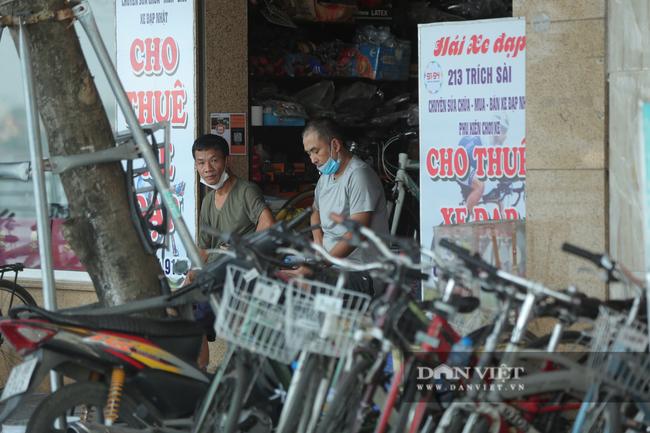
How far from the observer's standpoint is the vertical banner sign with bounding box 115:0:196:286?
6.01m

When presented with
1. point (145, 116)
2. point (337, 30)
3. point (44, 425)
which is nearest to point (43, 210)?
point (44, 425)

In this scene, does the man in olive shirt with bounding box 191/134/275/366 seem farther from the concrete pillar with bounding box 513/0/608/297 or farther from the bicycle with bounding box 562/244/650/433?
the bicycle with bounding box 562/244/650/433

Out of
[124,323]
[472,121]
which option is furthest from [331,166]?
[124,323]

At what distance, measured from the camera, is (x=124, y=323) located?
3.21 meters

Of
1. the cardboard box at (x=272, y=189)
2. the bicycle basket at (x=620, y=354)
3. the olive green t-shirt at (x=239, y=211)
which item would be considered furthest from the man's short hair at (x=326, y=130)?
the bicycle basket at (x=620, y=354)

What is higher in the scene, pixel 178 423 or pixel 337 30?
pixel 337 30

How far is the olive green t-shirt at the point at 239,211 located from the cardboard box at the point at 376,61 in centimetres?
277

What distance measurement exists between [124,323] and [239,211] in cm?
210

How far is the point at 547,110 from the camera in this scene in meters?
4.20

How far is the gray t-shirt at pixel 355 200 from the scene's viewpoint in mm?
4949

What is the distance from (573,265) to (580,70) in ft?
3.77

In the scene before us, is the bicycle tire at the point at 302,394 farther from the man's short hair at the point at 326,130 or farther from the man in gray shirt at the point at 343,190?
the man's short hair at the point at 326,130

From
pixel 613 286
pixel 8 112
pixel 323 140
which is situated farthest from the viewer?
pixel 8 112

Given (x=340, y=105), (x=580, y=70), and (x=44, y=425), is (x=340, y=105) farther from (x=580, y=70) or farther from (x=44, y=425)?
(x=44, y=425)
